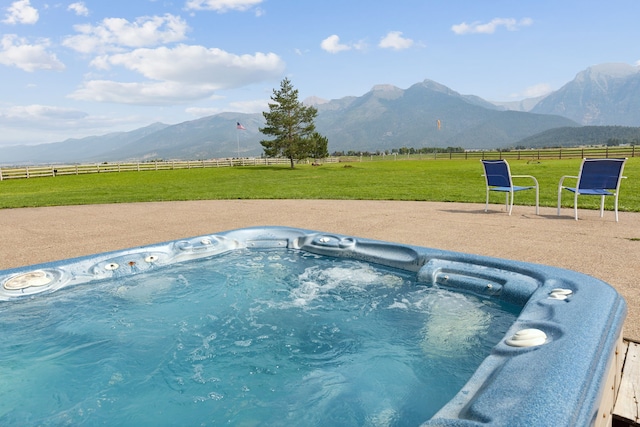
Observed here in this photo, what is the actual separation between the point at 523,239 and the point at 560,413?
13.8ft

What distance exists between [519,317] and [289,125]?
3079 centimetres

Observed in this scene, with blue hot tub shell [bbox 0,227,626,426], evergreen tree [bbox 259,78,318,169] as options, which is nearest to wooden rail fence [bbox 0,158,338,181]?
evergreen tree [bbox 259,78,318,169]

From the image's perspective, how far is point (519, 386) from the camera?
1723mm

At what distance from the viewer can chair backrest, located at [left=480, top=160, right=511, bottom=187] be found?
6.92 m

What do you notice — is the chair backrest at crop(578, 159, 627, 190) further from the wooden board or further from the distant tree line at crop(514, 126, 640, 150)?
the distant tree line at crop(514, 126, 640, 150)

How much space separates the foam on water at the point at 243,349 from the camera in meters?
2.39

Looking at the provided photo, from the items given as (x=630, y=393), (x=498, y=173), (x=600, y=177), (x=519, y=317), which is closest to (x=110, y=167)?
(x=498, y=173)

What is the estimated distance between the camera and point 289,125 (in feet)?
106

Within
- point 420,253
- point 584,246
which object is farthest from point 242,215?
point 584,246

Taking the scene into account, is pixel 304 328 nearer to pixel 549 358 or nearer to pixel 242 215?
pixel 549 358

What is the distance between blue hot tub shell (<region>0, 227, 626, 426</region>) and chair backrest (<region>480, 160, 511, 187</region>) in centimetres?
352

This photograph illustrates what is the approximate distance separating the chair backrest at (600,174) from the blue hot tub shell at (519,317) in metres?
3.73

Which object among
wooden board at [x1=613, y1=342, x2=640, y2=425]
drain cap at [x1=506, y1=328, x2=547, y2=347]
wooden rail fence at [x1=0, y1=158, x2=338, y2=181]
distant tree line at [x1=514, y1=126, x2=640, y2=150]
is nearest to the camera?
wooden board at [x1=613, y1=342, x2=640, y2=425]

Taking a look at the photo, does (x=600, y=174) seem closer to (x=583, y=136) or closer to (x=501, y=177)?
(x=501, y=177)
